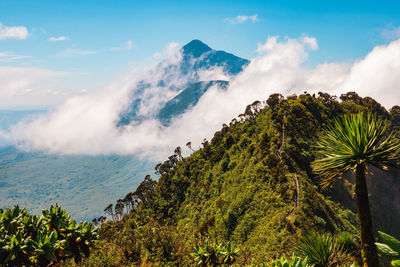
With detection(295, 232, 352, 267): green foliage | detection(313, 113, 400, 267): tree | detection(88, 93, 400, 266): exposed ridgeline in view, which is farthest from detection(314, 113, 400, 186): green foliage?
detection(88, 93, 400, 266): exposed ridgeline

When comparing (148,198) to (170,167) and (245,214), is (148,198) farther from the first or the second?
(245,214)

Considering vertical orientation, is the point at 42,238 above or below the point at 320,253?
above

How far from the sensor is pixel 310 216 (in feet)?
102

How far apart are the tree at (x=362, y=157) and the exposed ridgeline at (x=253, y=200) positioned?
28.7 feet

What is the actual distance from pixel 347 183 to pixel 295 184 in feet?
74.4

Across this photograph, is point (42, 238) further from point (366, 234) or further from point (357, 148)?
point (357, 148)

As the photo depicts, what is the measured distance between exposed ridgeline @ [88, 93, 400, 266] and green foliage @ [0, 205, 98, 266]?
3852 mm

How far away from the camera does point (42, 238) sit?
7645 millimetres

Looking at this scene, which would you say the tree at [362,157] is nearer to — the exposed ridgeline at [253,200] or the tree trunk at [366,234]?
the tree trunk at [366,234]

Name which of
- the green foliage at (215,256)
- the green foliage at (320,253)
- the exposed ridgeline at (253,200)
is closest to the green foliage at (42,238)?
the exposed ridgeline at (253,200)

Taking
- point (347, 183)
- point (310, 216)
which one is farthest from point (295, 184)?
point (347, 183)

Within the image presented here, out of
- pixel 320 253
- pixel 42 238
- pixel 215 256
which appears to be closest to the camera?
pixel 42 238

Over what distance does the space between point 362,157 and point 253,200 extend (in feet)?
128

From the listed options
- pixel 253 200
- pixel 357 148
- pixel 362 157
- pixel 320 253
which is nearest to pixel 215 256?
pixel 320 253
